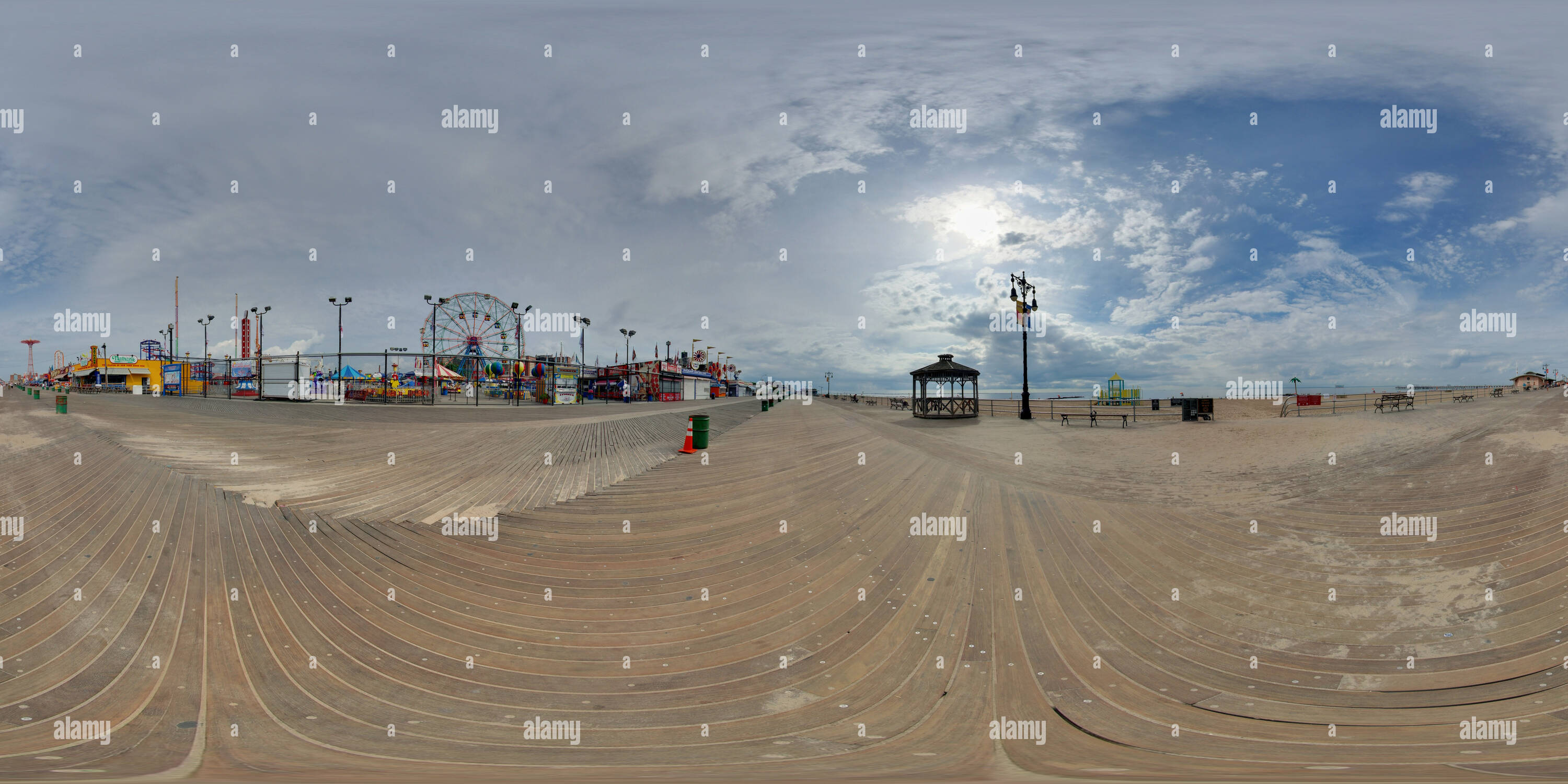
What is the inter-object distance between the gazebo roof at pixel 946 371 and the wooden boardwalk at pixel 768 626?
19371mm

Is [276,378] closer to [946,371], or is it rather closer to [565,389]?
[565,389]

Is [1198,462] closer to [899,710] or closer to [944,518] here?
[944,518]

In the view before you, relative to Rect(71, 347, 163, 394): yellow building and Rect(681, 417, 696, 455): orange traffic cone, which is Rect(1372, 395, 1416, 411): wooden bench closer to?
Rect(681, 417, 696, 455): orange traffic cone

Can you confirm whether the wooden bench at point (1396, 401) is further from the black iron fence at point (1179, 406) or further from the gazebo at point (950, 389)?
the gazebo at point (950, 389)

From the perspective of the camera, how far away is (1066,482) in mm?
9031

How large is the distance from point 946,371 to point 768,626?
2449 centimetres

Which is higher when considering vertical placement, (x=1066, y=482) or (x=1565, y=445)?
(x=1565, y=445)

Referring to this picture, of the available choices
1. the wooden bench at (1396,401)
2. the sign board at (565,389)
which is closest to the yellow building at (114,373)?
the sign board at (565,389)

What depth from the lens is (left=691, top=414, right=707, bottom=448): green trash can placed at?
1198cm

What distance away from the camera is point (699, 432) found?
39.8ft

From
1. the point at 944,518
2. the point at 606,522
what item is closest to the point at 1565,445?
the point at 944,518

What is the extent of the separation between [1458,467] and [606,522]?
443 inches

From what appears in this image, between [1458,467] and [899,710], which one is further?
[1458,467]

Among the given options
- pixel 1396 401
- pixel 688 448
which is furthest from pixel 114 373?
pixel 1396 401
